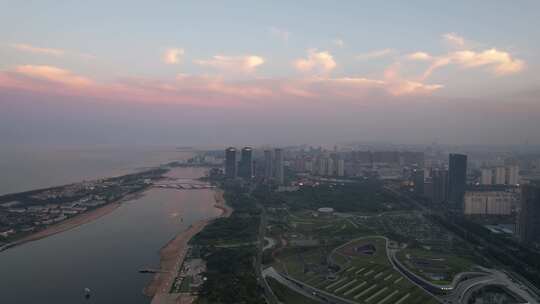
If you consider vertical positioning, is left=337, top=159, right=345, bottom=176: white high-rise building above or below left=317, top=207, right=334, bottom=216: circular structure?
above

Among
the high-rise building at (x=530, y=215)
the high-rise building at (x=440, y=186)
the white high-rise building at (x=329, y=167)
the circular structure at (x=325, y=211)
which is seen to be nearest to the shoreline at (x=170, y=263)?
the circular structure at (x=325, y=211)

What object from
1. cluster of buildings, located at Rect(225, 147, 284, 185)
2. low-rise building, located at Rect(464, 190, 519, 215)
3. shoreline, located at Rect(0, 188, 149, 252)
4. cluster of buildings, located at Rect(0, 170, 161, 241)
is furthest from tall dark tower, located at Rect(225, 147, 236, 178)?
low-rise building, located at Rect(464, 190, 519, 215)

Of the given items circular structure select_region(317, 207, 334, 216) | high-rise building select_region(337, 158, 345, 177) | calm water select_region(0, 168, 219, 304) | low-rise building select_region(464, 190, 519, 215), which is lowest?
calm water select_region(0, 168, 219, 304)

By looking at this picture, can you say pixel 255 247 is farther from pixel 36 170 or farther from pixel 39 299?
pixel 36 170

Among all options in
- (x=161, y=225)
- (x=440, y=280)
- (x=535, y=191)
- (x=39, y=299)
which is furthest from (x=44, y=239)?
(x=535, y=191)

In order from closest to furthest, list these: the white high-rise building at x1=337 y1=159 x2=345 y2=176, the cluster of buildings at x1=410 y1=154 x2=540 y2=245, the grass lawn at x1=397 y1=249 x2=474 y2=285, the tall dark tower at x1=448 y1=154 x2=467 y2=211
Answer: the grass lawn at x1=397 y1=249 x2=474 y2=285 < the cluster of buildings at x1=410 y1=154 x2=540 y2=245 < the tall dark tower at x1=448 y1=154 x2=467 y2=211 < the white high-rise building at x1=337 y1=159 x2=345 y2=176

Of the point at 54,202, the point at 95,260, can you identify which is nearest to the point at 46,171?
the point at 54,202

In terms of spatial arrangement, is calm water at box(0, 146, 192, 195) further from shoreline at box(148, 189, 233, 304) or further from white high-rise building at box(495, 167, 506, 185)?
white high-rise building at box(495, 167, 506, 185)
